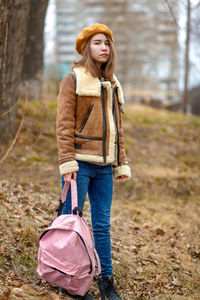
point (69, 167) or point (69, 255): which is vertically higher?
point (69, 167)

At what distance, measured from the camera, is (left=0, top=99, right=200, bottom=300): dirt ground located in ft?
11.0

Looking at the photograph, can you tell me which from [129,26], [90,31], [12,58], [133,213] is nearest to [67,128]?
[90,31]

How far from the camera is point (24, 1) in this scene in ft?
18.9

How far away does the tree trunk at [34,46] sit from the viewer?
7.35m

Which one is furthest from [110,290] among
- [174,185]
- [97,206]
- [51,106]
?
[51,106]

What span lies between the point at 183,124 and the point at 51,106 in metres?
4.53

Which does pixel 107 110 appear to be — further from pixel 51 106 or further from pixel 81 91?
pixel 51 106

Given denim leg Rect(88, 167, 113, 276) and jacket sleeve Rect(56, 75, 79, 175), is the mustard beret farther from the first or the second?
denim leg Rect(88, 167, 113, 276)

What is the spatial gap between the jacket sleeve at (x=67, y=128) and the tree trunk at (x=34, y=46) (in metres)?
5.13

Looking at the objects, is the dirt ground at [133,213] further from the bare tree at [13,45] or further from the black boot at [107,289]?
the bare tree at [13,45]

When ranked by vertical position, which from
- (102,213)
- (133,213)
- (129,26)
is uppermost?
(129,26)

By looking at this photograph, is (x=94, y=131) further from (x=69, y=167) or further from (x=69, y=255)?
(x=69, y=255)

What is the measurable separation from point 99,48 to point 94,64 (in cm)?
14

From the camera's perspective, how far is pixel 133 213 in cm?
571
